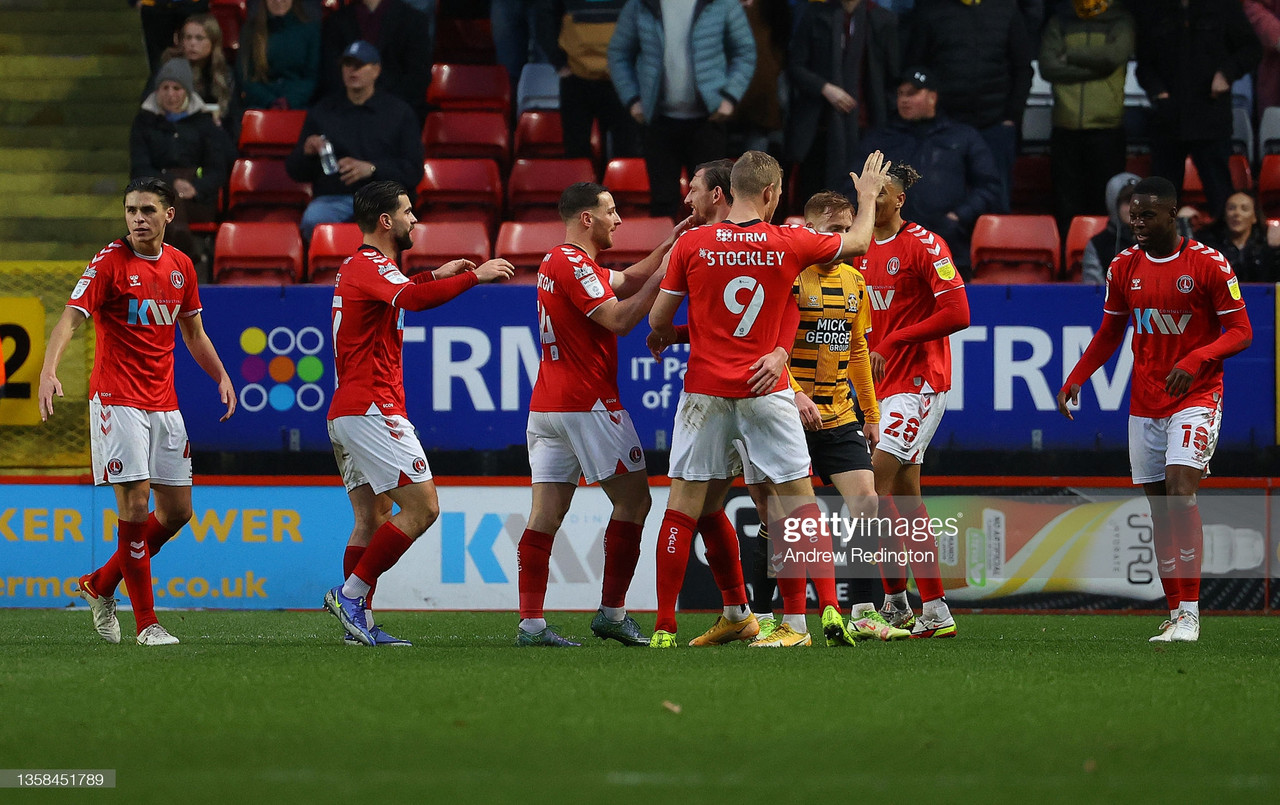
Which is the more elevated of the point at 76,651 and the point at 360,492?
the point at 360,492

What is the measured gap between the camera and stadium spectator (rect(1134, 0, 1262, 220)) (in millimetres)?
11594

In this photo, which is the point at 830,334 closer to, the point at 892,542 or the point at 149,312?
the point at 892,542

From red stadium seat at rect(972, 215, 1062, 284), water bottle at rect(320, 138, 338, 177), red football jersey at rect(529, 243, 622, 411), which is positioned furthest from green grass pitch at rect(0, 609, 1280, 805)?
water bottle at rect(320, 138, 338, 177)

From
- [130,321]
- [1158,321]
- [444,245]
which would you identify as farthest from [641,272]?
[444,245]

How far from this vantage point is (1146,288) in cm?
757

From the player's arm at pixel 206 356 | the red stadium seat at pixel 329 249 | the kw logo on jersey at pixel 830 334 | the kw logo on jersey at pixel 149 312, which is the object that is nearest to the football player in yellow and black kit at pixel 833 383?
the kw logo on jersey at pixel 830 334

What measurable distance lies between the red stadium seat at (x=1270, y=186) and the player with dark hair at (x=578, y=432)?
24.0 feet

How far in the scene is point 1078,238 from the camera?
37.1 ft

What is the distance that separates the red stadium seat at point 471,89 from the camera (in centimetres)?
1391

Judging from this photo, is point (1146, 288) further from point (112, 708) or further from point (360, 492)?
point (112, 708)

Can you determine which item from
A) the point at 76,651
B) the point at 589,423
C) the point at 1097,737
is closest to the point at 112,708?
the point at 76,651

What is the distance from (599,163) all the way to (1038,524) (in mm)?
5495

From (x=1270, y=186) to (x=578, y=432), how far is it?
7.92 m

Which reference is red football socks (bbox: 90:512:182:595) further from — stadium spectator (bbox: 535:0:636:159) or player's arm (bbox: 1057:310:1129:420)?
stadium spectator (bbox: 535:0:636:159)
